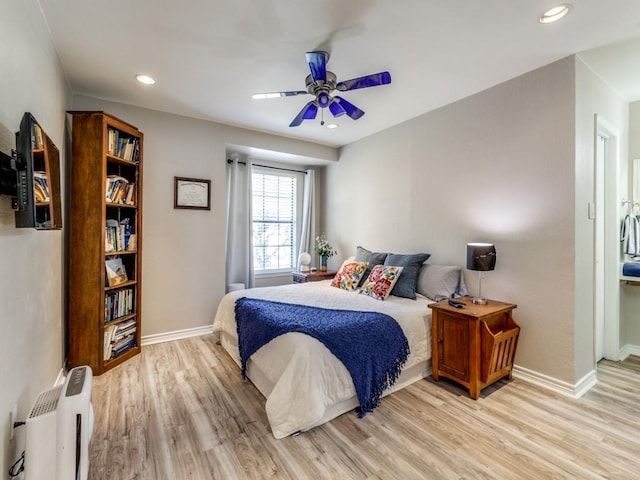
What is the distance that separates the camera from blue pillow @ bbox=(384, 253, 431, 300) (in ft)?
10.2

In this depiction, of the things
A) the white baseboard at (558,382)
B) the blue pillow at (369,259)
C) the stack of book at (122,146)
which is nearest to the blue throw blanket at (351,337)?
the blue pillow at (369,259)

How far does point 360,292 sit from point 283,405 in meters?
1.59

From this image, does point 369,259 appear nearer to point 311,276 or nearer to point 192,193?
point 311,276

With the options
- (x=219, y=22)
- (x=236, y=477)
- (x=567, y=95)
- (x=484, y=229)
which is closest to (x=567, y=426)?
(x=484, y=229)

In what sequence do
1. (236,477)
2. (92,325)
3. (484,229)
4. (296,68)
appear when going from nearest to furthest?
(236,477) → (296,68) → (92,325) → (484,229)

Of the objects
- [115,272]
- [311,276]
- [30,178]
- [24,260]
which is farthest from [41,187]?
[311,276]

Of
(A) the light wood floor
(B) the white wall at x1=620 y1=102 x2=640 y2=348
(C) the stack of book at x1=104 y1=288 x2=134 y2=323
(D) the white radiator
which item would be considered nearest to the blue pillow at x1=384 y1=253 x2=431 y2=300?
(A) the light wood floor

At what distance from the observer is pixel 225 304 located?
123 inches

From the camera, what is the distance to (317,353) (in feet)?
6.48

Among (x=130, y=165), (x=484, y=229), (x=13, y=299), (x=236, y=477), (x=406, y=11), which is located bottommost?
(x=236, y=477)

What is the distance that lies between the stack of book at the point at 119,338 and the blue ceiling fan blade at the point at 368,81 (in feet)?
9.86

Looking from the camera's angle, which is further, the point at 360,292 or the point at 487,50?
the point at 360,292

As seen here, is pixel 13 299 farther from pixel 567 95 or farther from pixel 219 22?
pixel 567 95

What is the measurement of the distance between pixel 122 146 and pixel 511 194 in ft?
12.3
